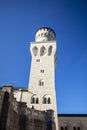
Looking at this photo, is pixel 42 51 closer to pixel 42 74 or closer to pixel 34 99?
pixel 42 74

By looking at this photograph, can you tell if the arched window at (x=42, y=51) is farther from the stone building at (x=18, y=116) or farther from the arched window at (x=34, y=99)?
the stone building at (x=18, y=116)

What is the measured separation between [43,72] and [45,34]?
10.8 m

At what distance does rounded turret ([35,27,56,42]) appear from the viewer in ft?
136

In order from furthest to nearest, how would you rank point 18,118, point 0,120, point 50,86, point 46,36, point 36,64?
point 46,36, point 36,64, point 50,86, point 18,118, point 0,120

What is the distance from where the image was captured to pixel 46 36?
41531 mm

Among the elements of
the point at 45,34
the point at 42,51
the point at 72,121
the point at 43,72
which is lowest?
the point at 72,121

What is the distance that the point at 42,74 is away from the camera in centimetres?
3553

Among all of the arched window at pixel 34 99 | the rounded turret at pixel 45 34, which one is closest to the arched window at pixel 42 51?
the rounded turret at pixel 45 34

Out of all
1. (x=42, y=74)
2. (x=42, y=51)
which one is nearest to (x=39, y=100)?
(x=42, y=74)

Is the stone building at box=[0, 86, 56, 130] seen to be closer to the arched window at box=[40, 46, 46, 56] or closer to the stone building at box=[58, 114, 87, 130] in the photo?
the stone building at box=[58, 114, 87, 130]

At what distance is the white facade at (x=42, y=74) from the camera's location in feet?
105

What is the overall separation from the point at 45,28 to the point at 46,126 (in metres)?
24.9

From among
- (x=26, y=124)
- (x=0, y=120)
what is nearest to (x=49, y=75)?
(x=26, y=124)

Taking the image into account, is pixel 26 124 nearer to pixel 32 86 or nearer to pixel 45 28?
pixel 32 86
